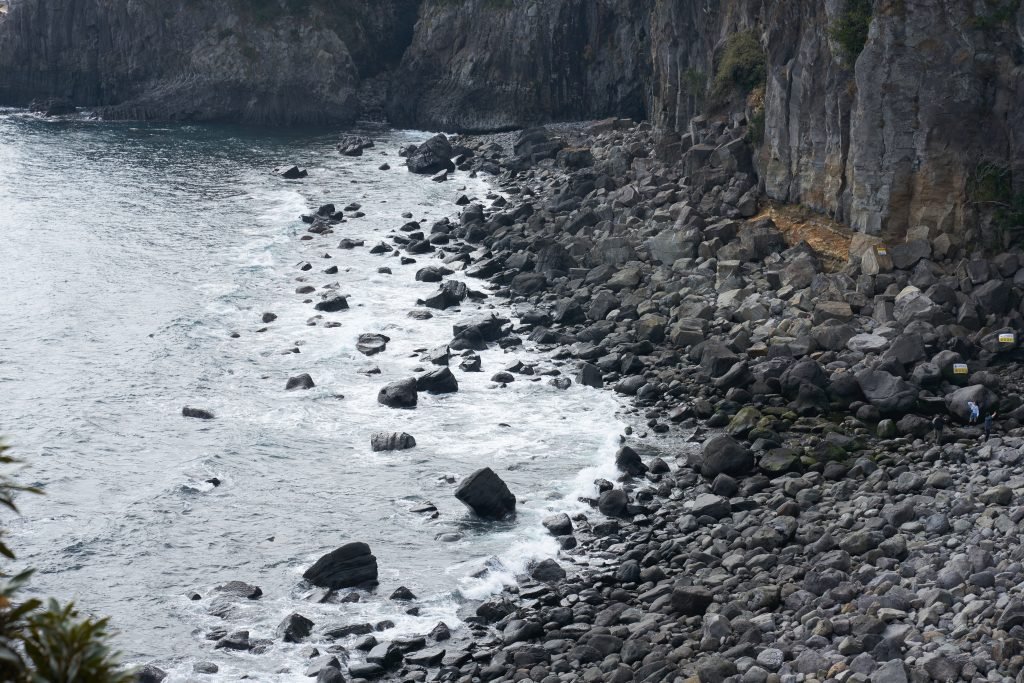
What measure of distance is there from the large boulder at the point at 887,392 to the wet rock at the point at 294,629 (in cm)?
2119

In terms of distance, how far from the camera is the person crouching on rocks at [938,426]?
→ 123 ft

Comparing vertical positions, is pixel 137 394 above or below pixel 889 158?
below

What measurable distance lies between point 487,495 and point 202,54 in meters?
96.6

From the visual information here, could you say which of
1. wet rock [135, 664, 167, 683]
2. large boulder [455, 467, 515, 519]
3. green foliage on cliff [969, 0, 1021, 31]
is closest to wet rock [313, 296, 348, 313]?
large boulder [455, 467, 515, 519]

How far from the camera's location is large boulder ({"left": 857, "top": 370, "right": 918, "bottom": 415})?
4038 cm

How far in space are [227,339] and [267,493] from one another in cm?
1785

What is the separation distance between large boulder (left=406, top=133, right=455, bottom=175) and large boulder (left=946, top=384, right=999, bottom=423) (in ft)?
198

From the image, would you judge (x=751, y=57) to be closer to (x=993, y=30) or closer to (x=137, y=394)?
(x=993, y=30)

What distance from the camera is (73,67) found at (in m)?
126

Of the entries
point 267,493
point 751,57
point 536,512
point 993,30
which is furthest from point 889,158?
point 267,493

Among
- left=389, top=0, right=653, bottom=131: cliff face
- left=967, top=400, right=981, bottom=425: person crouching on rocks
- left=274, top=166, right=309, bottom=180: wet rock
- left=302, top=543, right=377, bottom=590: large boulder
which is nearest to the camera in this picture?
left=302, top=543, right=377, bottom=590: large boulder

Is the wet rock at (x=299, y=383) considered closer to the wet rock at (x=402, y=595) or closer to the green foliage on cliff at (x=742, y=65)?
the wet rock at (x=402, y=595)

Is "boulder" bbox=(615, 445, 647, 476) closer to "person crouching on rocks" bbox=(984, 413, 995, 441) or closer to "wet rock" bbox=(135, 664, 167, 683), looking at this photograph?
"person crouching on rocks" bbox=(984, 413, 995, 441)

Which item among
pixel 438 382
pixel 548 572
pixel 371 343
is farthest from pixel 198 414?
pixel 548 572
